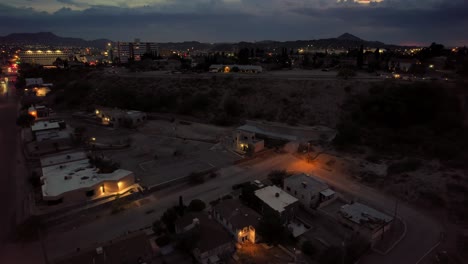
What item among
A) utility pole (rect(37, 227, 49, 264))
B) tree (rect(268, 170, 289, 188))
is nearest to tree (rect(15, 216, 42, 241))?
utility pole (rect(37, 227, 49, 264))

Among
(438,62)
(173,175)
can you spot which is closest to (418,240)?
(173,175)

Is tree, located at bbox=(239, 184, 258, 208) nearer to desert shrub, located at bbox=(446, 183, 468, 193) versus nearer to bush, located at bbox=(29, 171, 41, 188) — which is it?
desert shrub, located at bbox=(446, 183, 468, 193)

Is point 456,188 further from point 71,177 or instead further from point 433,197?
point 71,177

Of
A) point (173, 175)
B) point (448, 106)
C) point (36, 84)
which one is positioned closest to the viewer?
point (173, 175)

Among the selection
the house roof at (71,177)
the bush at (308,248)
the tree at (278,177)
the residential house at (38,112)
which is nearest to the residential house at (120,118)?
the residential house at (38,112)

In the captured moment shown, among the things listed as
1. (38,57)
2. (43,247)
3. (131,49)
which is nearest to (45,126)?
(43,247)

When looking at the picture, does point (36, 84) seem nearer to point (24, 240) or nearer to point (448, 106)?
point (24, 240)
